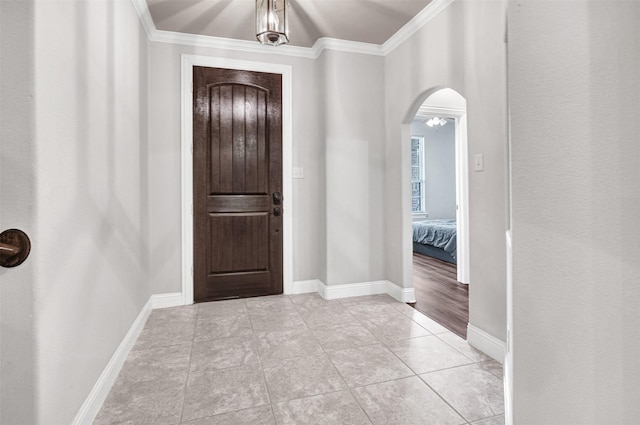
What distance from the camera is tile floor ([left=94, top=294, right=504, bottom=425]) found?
1.55 meters

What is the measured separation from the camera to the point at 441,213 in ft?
24.8

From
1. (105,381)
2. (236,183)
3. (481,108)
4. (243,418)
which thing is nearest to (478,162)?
(481,108)

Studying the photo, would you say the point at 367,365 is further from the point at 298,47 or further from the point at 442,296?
the point at 298,47

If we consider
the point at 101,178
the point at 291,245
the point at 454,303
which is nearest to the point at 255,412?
the point at 101,178

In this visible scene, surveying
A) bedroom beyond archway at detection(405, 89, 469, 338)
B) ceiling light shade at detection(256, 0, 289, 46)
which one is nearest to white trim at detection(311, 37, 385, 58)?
bedroom beyond archway at detection(405, 89, 469, 338)

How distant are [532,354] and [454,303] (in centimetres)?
254

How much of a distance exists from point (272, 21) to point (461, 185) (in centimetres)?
253

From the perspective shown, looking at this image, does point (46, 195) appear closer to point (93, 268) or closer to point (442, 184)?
point (93, 268)

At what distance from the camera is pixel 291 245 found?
343cm

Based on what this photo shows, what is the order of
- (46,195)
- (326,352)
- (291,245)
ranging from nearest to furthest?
(46,195)
(326,352)
(291,245)

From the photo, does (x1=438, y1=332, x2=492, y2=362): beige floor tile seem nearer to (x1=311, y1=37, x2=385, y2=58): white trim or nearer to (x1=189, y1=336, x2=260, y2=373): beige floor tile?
(x1=189, y1=336, x2=260, y2=373): beige floor tile

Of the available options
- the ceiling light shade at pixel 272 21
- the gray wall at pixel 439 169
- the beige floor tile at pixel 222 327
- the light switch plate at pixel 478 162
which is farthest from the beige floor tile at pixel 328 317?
the gray wall at pixel 439 169

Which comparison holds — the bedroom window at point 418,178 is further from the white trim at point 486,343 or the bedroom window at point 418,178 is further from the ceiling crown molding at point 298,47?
the white trim at point 486,343

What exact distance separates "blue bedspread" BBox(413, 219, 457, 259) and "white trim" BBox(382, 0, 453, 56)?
280cm
